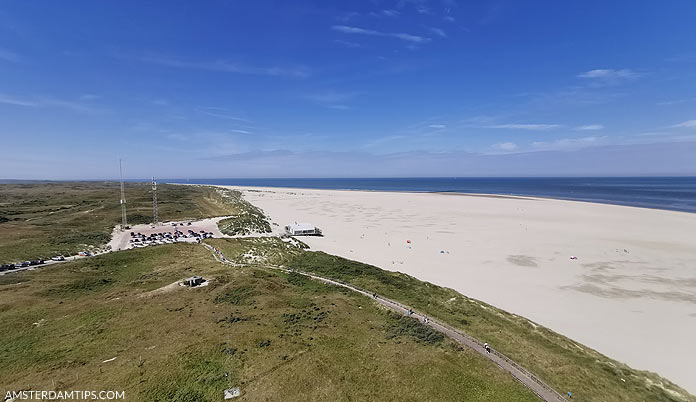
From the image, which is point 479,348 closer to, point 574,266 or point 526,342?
point 526,342

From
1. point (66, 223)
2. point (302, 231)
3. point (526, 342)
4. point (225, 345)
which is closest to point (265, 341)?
point (225, 345)

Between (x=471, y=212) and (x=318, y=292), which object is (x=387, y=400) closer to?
(x=318, y=292)

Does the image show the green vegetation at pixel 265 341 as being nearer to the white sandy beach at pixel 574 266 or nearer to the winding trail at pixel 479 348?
the winding trail at pixel 479 348

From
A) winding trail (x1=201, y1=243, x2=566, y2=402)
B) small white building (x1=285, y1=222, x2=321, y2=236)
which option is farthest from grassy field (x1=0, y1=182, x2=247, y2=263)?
winding trail (x1=201, y1=243, x2=566, y2=402)

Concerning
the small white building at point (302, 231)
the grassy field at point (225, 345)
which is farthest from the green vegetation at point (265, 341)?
the small white building at point (302, 231)

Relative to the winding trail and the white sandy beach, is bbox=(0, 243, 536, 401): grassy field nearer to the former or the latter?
the winding trail
